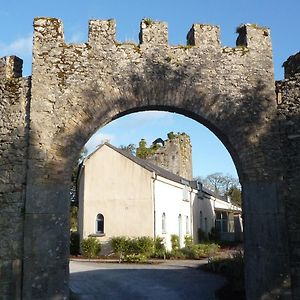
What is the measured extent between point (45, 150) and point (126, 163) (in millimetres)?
17330

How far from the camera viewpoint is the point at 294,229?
859cm

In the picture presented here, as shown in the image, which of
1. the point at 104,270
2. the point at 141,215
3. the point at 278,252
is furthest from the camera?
the point at 141,215

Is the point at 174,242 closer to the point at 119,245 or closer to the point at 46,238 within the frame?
the point at 119,245

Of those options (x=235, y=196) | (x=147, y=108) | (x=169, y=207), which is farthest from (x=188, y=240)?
(x=235, y=196)

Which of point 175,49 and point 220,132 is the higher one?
point 175,49

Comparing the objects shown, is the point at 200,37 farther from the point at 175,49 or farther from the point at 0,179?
the point at 0,179

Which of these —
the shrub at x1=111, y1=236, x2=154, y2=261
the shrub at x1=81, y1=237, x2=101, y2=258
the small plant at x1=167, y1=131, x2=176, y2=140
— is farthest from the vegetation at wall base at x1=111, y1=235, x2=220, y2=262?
the small plant at x1=167, y1=131, x2=176, y2=140

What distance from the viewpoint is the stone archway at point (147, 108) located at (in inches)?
330

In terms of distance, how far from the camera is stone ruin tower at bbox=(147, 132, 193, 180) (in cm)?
3897

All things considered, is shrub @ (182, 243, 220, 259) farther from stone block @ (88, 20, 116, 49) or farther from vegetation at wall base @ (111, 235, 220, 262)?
stone block @ (88, 20, 116, 49)

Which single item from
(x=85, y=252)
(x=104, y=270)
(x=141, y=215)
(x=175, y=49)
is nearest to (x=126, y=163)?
(x=141, y=215)

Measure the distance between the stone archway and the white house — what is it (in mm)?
16388

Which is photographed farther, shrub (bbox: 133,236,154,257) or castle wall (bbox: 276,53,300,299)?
shrub (bbox: 133,236,154,257)

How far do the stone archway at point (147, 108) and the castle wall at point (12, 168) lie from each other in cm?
13
